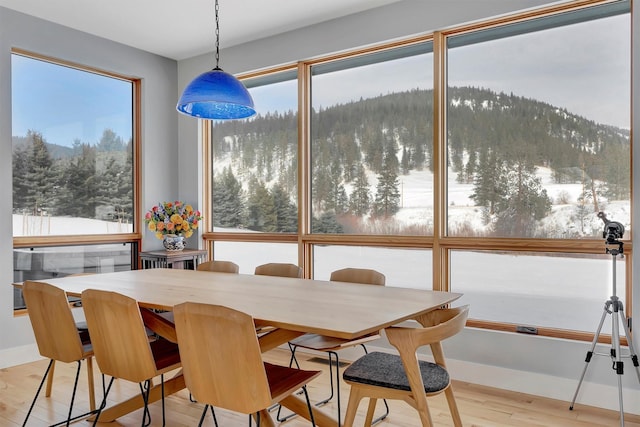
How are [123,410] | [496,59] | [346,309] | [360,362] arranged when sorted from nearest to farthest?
Result: [346,309] → [360,362] → [123,410] → [496,59]

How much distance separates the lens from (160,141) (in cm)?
534

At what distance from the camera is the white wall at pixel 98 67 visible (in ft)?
Result: 13.2

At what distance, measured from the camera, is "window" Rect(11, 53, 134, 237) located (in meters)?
4.30

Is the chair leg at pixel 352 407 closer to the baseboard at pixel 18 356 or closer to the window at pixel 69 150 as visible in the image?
Result: the baseboard at pixel 18 356

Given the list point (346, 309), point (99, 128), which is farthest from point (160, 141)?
point (346, 309)

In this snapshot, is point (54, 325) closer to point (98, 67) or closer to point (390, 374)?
point (390, 374)

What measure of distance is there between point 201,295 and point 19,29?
10.2ft

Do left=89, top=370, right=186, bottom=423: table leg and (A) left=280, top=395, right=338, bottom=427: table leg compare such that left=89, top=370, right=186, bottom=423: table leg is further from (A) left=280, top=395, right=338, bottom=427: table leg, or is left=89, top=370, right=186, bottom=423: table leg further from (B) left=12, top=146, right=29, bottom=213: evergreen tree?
(B) left=12, top=146, right=29, bottom=213: evergreen tree

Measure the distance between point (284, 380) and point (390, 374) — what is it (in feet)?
1.55

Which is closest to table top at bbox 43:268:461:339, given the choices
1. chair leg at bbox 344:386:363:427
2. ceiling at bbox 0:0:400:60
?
chair leg at bbox 344:386:363:427

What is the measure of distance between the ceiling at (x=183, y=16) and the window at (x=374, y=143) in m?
0.51

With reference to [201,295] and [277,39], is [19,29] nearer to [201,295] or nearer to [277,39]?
[277,39]

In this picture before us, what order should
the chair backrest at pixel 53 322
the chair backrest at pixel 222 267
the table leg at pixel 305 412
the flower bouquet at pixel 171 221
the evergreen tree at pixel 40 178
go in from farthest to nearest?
the flower bouquet at pixel 171 221 < the evergreen tree at pixel 40 178 < the chair backrest at pixel 222 267 < the table leg at pixel 305 412 < the chair backrest at pixel 53 322

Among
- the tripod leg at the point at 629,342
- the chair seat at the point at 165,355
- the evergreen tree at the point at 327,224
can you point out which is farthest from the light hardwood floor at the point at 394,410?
the evergreen tree at the point at 327,224
